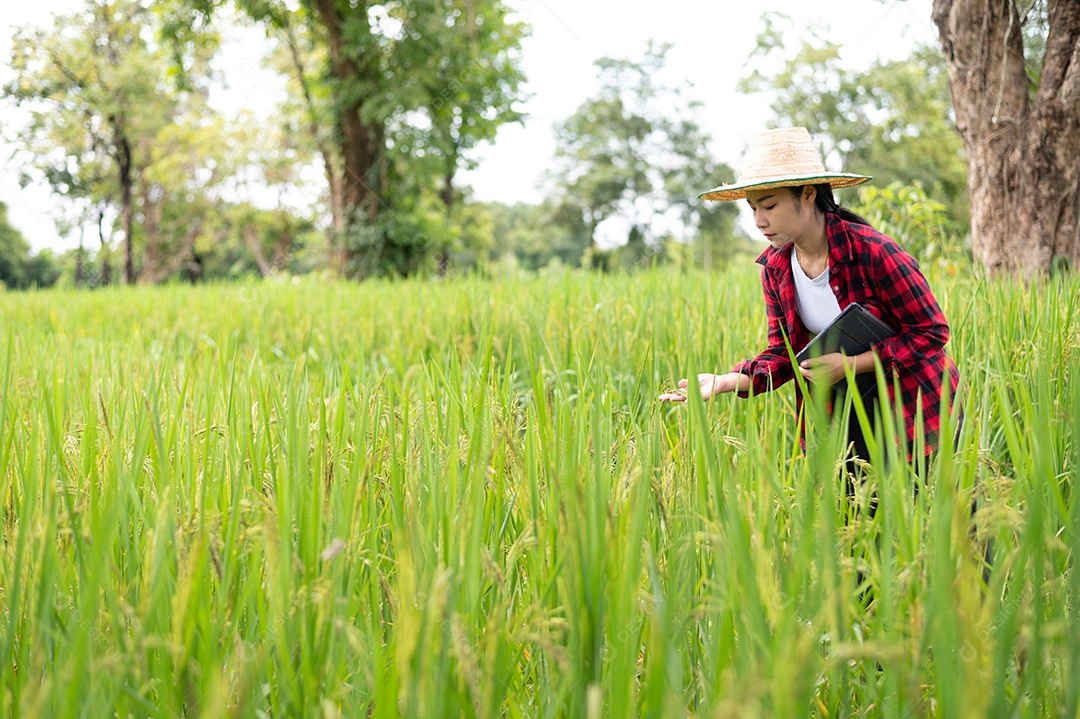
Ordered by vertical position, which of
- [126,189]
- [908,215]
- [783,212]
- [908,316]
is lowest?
[908,316]

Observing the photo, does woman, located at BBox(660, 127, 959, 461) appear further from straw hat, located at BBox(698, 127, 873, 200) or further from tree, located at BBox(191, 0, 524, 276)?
tree, located at BBox(191, 0, 524, 276)

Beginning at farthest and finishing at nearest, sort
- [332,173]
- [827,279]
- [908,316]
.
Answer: [332,173], [827,279], [908,316]

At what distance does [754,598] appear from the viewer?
674mm

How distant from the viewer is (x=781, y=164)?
187 cm

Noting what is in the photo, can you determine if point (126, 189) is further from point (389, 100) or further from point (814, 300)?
point (814, 300)

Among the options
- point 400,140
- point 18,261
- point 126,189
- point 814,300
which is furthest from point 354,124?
point 18,261

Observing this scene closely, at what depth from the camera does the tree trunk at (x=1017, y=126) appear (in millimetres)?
4059

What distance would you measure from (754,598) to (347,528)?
1.84 feet

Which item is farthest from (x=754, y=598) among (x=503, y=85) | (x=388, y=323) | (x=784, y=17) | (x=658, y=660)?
(x=784, y=17)

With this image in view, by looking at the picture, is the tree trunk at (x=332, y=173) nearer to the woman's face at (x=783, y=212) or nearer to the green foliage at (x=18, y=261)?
the woman's face at (x=783, y=212)

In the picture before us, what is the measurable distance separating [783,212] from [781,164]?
112mm

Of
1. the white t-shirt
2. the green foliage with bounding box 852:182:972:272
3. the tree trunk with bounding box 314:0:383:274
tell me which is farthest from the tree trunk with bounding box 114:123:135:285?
the white t-shirt

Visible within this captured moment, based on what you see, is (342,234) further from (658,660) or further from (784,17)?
(784,17)

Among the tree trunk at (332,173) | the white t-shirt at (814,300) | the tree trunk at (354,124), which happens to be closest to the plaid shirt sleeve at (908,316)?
the white t-shirt at (814,300)
